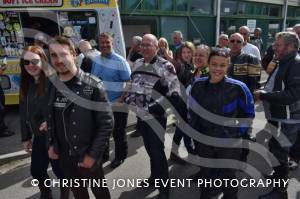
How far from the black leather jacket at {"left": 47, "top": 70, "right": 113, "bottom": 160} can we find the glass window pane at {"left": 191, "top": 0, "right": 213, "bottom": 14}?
1038 centimetres

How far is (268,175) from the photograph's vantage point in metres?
3.93

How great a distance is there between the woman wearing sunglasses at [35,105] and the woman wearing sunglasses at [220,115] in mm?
1476

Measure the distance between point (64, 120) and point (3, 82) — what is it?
4.40 m

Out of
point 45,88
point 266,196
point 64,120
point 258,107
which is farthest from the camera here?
point 258,107

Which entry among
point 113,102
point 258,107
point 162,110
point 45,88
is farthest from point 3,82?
point 258,107

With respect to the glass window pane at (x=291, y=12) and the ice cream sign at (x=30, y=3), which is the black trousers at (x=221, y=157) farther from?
the glass window pane at (x=291, y=12)

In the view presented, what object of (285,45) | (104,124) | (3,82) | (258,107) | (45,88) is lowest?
(258,107)

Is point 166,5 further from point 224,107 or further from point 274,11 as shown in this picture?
point 224,107

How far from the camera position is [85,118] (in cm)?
245

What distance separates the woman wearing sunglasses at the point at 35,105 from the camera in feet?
9.45

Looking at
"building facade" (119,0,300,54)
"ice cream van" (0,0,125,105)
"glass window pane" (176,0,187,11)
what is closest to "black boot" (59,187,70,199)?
"ice cream van" (0,0,125,105)

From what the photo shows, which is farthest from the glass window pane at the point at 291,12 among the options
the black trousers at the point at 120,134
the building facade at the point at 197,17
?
the black trousers at the point at 120,134

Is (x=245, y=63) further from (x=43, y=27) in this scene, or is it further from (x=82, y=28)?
(x=43, y=27)

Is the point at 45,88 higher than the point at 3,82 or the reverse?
higher
